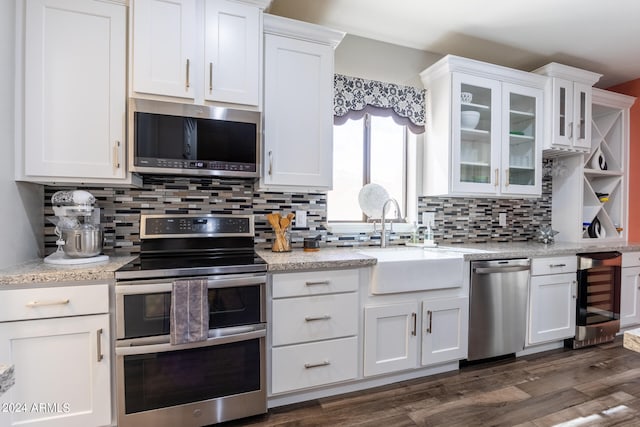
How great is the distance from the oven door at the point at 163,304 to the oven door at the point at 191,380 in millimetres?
55

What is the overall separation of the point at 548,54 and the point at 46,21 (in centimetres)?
378

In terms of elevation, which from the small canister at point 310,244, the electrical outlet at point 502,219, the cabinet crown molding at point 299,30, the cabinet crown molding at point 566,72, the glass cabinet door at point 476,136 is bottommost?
the small canister at point 310,244

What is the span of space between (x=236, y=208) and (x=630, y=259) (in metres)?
3.54

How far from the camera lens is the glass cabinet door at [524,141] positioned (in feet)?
9.32

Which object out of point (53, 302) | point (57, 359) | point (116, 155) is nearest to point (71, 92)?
point (116, 155)

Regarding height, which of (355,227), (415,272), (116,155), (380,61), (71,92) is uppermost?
(380,61)

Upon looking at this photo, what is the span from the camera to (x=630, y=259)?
2.93m

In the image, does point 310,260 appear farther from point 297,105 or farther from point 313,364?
point 297,105

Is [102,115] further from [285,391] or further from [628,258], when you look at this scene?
[628,258]

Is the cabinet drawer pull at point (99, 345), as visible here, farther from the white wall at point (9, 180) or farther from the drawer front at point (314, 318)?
the drawer front at point (314, 318)

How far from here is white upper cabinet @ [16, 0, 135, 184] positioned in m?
1.67

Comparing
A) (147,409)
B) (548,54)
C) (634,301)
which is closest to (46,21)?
(147,409)

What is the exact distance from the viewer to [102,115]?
1.77m

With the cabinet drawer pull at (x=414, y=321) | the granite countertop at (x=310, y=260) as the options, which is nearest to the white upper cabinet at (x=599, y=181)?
the cabinet drawer pull at (x=414, y=321)
